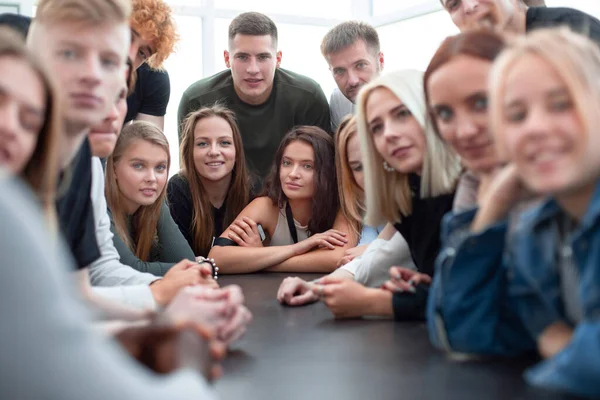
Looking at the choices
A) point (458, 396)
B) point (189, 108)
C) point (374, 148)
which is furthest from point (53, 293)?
point (189, 108)

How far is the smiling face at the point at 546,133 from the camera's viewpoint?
0.94m

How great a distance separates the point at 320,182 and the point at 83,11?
171 cm

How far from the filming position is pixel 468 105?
1332mm

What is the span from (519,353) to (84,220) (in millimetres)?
957

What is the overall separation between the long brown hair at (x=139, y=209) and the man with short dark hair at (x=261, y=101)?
0.80m

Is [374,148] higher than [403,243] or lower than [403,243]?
higher

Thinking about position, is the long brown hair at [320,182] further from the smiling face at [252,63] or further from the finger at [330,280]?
the finger at [330,280]

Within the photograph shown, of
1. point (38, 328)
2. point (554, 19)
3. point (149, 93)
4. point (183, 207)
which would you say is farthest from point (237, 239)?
point (38, 328)

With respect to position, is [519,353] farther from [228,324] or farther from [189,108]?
[189,108]

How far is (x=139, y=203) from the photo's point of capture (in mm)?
2670

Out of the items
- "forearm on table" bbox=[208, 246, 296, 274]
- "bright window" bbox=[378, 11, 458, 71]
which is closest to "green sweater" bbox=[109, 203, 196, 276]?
"forearm on table" bbox=[208, 246, 296, 274]

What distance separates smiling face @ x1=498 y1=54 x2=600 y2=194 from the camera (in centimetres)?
94

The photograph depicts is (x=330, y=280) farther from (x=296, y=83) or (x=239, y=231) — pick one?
(x=296, y=83)

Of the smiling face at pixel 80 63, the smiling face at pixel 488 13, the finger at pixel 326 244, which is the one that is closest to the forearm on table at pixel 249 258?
the finger at pixel 326 244
